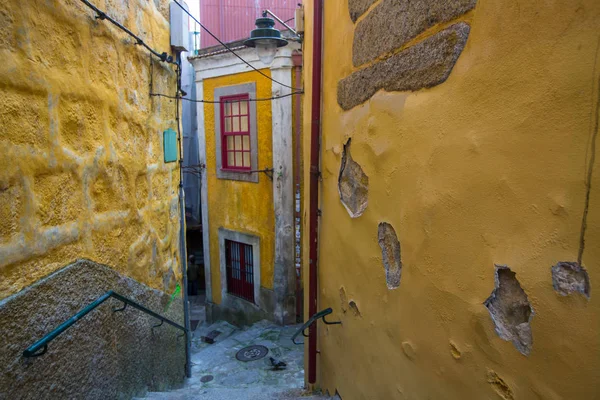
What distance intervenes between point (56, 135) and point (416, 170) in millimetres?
2068

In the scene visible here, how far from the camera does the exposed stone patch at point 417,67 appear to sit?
1.72 metres

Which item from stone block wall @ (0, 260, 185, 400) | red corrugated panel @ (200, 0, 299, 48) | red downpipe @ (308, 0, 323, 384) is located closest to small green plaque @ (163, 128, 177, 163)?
stone block wall @ (0, 260, 185, 400)

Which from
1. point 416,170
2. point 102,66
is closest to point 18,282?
point 102,66

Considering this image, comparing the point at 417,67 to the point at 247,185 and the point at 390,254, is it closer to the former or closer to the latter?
the point at 390,254

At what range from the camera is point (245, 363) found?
7.38 m

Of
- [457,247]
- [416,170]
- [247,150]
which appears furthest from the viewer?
[247,150]

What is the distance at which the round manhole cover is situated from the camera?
24.8 feet

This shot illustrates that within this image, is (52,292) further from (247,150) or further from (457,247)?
(247,150)

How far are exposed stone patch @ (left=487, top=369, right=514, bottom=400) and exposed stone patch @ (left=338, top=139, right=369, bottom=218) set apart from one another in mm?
1328

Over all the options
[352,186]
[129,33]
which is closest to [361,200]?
[352,186]

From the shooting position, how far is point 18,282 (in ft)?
7.52

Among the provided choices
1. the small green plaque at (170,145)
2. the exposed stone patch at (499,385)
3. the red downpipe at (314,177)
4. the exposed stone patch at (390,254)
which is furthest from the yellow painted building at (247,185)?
the exposed stone patch at (499,385)

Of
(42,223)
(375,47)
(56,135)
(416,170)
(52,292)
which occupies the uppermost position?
(375,47)

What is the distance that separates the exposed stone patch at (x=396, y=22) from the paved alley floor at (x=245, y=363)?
3329mm
